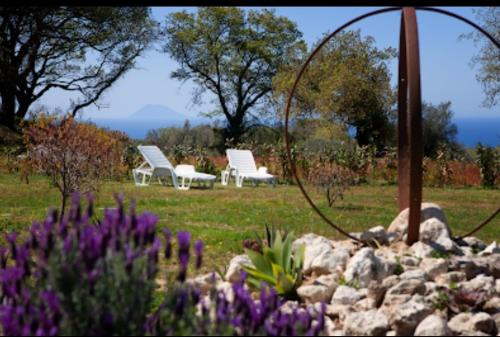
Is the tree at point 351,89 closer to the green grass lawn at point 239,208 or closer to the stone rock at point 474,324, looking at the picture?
the green grass lawn at point 239,208

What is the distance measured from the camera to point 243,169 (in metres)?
13.7

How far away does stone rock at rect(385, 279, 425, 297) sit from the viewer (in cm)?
407

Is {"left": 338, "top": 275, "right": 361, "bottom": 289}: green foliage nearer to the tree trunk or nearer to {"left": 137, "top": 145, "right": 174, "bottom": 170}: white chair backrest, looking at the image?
{"left": 137, "top": 145, "right": 174, "bottom": 170}: white chair backrest

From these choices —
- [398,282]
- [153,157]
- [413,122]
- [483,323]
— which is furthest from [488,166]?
[483,323]

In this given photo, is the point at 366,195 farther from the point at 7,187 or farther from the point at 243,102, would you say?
the point at 243,102

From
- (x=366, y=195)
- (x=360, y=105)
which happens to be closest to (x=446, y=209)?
(x=366, y=195)

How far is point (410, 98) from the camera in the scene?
502 cm

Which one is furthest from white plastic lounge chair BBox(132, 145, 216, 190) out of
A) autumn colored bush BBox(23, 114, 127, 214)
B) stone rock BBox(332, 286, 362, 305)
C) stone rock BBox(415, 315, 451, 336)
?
stone rock BBox(415, 315, 451, 336)

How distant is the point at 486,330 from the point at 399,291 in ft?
1.82

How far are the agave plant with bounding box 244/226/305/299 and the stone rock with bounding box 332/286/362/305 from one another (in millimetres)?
303

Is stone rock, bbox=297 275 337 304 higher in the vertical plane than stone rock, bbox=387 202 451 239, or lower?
lower

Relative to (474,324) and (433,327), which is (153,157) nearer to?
(474,324)

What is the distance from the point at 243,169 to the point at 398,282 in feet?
31.4

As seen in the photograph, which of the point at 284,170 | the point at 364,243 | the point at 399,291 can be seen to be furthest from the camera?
the point at 284,170
